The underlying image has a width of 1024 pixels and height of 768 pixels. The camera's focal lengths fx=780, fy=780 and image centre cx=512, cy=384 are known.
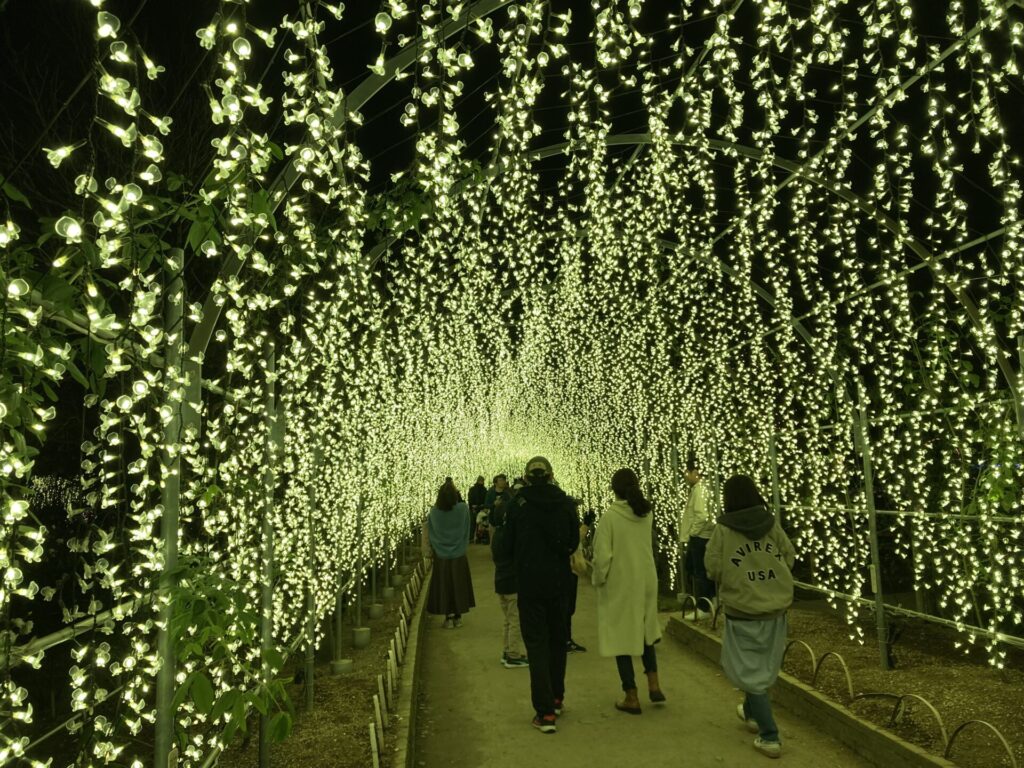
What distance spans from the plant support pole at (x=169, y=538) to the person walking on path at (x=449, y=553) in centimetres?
529

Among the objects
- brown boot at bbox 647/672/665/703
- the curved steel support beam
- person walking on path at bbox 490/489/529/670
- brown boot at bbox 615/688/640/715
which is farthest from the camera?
person walking on path at bbox 490/489/529/670

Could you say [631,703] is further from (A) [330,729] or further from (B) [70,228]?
(B) [70,228]

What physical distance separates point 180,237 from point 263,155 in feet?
4.88

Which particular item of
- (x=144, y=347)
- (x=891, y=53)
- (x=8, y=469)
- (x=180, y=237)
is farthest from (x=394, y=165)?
(x=8, y=469)

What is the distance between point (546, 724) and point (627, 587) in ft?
3.34

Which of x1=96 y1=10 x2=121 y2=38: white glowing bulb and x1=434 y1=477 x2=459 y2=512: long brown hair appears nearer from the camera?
x1=96 y1=10 x2=121 y2=38: white glowing bulb

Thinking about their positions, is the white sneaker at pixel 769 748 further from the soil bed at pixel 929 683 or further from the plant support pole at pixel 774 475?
the plant support pole at pixel 774 475

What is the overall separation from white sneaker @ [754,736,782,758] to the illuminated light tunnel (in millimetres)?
1714

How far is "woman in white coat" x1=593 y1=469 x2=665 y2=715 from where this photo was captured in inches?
205

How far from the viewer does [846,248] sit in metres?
7.51

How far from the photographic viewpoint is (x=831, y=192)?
7348mm

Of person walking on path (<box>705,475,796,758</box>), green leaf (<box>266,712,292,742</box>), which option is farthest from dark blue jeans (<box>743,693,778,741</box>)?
green leaf (<box>266,712,292,742</box>)

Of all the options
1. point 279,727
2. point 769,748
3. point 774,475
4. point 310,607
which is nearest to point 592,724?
point 769,748

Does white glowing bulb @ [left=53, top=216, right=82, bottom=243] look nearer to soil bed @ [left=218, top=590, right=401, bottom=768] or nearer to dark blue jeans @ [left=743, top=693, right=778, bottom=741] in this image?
soil bed @ [left=218, top=590, right=401, bottom=768]
